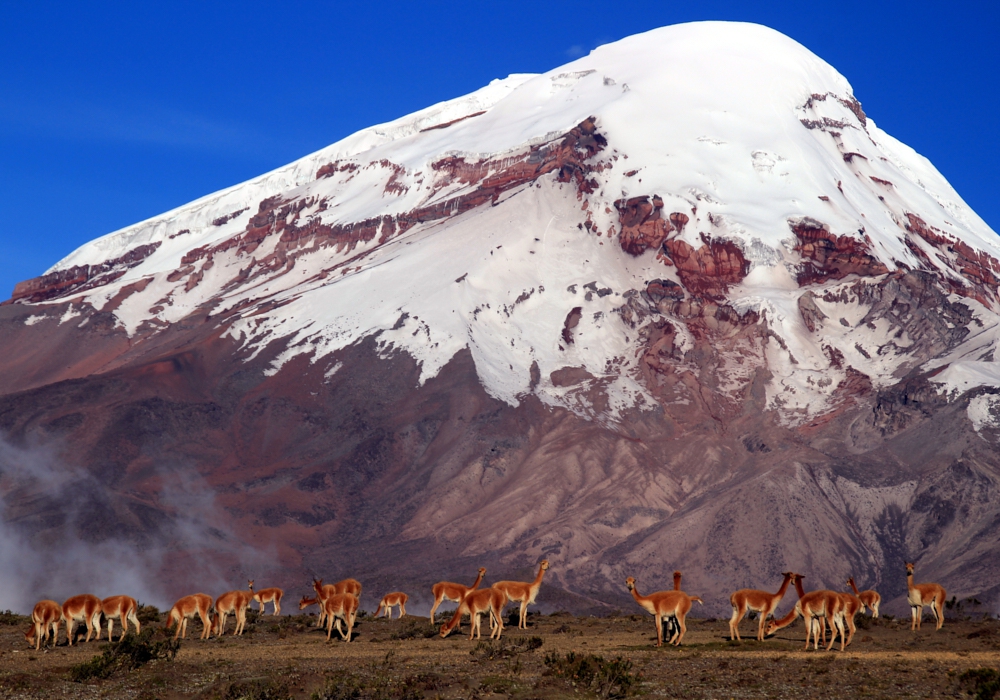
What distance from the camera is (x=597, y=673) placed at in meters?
23.0

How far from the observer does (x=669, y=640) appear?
29578 millimetres

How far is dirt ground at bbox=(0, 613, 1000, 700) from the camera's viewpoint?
22.1 m

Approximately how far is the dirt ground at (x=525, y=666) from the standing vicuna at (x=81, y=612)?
555 mm

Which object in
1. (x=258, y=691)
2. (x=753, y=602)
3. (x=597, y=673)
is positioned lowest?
(x=597, y=673)

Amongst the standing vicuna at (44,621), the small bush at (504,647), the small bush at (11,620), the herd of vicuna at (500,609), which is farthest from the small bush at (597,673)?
the small bush at (11,620)

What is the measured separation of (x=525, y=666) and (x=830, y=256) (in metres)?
117

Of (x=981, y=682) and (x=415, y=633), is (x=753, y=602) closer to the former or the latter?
(x=981, y=682)

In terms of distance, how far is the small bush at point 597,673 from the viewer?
22.1 m

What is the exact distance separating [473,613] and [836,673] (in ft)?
32.1

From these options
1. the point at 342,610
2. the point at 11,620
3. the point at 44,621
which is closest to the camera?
the point at 44,621

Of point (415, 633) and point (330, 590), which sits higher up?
point (330, 590)

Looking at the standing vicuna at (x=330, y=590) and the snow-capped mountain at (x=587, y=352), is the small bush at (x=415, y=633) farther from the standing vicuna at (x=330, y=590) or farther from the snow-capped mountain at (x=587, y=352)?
the snow-capped mountain at (x=587, y=352)

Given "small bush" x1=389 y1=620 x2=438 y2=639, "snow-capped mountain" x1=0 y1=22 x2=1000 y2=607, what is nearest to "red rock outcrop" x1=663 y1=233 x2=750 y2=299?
"snow-capped mountain" x1=0 y1=22 x2=1000 y2=607

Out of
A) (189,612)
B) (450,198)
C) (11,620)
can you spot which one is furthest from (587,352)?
(189,612)
